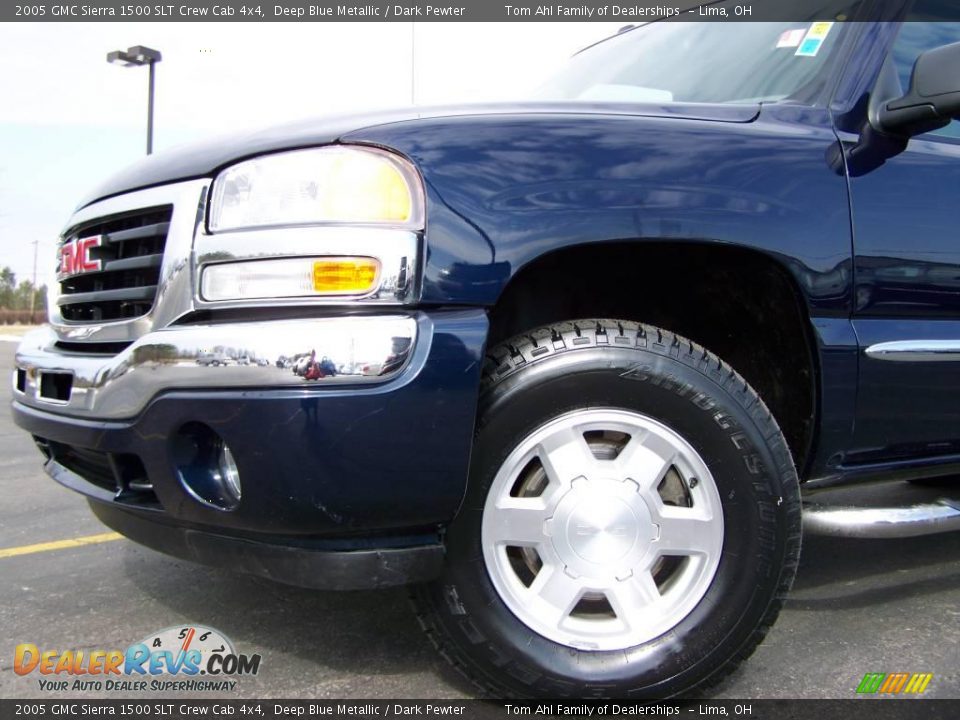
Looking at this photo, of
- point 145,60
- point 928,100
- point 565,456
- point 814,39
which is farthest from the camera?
point 145,60

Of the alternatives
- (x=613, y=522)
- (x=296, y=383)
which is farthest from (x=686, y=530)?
(x=296, y=383)

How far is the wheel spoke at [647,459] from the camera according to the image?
1.90m

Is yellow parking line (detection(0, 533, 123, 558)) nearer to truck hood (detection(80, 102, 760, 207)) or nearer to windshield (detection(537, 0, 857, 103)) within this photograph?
truck hood (detection(80, 102, 760, 207))

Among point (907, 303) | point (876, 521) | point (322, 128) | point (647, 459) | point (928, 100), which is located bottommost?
point (876, 521)

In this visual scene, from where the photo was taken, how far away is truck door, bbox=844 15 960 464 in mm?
2094

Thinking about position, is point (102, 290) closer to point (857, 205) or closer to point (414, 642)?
point (414, 642)

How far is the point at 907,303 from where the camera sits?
7.09ft

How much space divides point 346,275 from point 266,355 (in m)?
0.24

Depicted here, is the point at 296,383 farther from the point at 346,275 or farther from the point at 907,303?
the point at 907,303

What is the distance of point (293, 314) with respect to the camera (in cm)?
171

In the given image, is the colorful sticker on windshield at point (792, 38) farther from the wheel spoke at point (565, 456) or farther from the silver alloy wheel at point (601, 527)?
the wheel spoke at point (565, 456)

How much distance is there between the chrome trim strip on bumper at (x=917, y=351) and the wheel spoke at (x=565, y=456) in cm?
84

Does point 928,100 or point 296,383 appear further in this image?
point 928,100

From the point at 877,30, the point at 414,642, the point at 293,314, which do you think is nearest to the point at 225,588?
the point at 414,642
